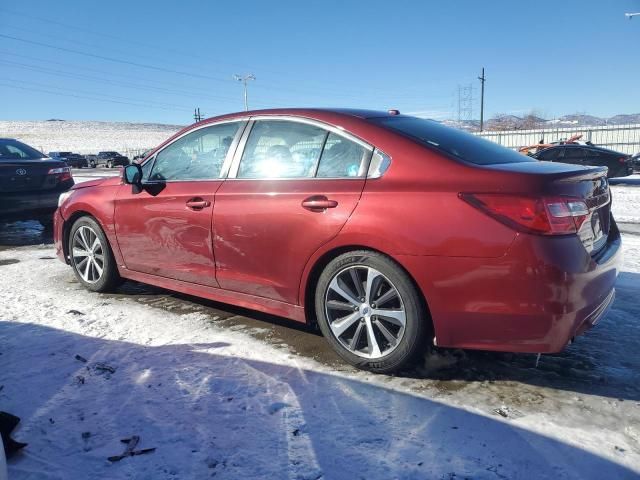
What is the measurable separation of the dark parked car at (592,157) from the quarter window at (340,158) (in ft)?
51.1

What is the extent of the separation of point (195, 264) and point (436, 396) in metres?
2.01

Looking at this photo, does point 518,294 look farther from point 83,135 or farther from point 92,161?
point 83,135

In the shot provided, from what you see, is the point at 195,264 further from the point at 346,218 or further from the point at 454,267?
the point at 454,267

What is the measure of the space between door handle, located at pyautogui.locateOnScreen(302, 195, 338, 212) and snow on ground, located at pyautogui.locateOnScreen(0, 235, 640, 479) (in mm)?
962

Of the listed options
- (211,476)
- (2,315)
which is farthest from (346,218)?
(2,315)

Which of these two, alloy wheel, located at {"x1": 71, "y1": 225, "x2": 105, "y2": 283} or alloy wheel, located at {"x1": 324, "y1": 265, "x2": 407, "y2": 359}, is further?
alloy wheel, located at {"x1": 71, "y1": 225, "x2": 105, "y2": 283}

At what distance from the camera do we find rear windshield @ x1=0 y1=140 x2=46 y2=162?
7536mm

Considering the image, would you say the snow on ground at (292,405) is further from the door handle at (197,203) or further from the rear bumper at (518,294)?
the door handle at (197,203)

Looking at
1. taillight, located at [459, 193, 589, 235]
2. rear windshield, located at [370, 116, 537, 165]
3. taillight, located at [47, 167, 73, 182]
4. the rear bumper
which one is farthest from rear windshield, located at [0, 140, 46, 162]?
taillight, located at [459, 193, 589, 235]

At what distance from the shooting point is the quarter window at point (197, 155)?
12.4 ft

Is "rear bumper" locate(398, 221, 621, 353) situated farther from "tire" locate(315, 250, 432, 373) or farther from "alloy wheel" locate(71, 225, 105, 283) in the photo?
"alloy wheel" locate(71, 225, 105, 283)

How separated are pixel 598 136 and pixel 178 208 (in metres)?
35.5

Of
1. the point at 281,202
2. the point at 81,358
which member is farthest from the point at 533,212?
the point at 81,358

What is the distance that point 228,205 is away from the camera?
3498 millimetres
